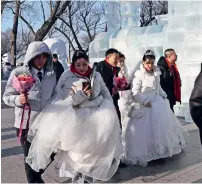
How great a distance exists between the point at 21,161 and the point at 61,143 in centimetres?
168

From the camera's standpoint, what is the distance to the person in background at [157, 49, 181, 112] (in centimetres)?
641

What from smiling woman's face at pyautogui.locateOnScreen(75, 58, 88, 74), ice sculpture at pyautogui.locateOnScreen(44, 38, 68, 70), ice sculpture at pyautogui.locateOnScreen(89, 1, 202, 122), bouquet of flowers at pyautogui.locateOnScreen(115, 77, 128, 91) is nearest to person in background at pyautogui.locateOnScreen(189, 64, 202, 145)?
smiling woman's face at pyautogui.locateOnScreen(75, 58, 88, 74)

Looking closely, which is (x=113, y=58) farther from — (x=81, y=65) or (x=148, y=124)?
(x=81, y=65)

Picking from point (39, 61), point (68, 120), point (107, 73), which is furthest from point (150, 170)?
point (39, 61)

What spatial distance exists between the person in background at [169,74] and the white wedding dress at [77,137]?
119 inches

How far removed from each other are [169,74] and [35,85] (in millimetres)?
3594

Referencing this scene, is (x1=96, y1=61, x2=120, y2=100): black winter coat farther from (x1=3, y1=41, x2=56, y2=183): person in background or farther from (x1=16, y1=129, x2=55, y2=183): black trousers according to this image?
(x1=16, y1=129, x2=55, y2=183): black trousers

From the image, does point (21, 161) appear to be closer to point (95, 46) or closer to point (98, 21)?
point (95, 46)

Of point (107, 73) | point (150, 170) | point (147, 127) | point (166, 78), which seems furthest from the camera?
point (166, 78)

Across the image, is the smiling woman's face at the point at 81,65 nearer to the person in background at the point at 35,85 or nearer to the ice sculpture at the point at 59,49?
the person in background at the point at 35,85

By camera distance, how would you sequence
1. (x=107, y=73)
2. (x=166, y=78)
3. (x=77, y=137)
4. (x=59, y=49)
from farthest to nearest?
1. (x=59, y=49)
2. (x=166, y=78)
3. (x=107, y=73)
4. (x=77, y=137)

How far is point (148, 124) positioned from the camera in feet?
15.6

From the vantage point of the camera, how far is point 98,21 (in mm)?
32156

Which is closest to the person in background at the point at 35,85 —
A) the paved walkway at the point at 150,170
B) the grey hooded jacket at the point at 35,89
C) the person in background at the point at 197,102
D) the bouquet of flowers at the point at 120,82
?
the grey hooded jacket at the point at 35,89
